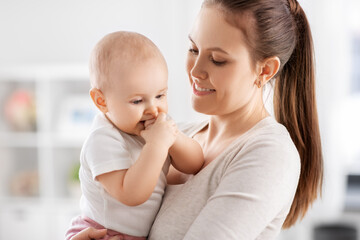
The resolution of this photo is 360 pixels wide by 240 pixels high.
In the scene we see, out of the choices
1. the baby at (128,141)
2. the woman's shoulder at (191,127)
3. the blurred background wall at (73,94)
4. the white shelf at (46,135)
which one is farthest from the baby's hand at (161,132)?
the white shelf at (46,135)

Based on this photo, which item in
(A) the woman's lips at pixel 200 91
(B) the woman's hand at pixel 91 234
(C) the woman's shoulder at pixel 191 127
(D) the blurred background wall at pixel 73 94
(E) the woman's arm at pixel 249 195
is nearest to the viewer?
(E) the woman's arm at pixel 249 195

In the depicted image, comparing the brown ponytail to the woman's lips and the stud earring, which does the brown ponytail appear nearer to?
the stud earring

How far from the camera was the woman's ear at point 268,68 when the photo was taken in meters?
1.29

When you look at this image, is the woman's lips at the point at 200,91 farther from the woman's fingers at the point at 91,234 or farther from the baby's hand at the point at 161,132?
the woman's fingers at the point at 91,234

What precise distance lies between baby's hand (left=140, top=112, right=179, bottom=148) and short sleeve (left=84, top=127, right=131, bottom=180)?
0.20 ft

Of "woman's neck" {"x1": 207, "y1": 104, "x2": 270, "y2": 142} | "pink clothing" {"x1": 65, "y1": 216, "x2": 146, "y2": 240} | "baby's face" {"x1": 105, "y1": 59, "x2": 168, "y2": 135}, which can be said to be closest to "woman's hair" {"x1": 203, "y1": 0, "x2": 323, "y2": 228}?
"woman's neck" {"x1": 207, "y1": 104, "x2": 270, "y2": 142}

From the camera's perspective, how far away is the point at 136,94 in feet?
3.84

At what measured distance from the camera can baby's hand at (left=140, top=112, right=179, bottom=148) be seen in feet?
3.80

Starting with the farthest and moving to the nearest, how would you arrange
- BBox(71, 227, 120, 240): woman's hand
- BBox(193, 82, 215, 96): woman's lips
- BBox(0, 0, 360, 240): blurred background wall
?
BBox(0, 0, 360, 240): blurred background wall < BBox(193, 82, 215, 96): woman's lips < BBox(71, 227, 120, 240): woman's hand

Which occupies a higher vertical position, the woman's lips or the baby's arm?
the woman's lips

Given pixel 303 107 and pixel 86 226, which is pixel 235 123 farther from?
pixel 86 226

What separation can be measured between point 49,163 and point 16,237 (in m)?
0.69

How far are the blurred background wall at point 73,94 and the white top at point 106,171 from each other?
2.49m

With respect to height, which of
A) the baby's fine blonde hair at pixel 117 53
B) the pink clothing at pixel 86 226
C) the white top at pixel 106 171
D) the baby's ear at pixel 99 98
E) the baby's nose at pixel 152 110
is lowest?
the pink clothing at pixel 86 226
